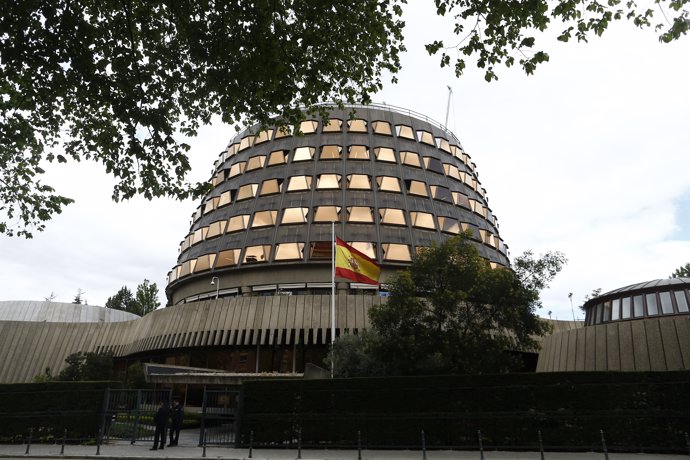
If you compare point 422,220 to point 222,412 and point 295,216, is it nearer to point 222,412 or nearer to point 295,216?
point 295,216

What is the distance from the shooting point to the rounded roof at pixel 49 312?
67250mm

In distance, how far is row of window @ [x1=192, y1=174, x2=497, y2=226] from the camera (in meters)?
47.2

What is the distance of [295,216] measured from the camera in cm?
4497

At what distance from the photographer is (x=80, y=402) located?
851 inches

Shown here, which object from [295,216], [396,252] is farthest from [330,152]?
[396,252]

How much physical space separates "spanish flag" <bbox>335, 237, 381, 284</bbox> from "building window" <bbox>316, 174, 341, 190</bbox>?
18.2 metres

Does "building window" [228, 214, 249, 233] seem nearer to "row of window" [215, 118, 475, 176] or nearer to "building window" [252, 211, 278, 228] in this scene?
→ "building window" [252, 211, 278, 228]

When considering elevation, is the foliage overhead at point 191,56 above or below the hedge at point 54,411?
above

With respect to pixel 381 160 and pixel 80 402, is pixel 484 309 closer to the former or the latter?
pixel 80 402

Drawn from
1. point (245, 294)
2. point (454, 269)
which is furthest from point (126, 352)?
point (454, 269)

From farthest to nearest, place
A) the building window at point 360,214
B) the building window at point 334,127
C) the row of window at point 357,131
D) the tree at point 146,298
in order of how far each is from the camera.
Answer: the tree at point 146,298 < the row of window at point 357,131 < the building window at point 334,127 < the building window at point 360,214

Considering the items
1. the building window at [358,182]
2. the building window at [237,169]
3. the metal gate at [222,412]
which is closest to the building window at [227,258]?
the building window at [237,169]

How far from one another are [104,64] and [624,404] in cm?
2239

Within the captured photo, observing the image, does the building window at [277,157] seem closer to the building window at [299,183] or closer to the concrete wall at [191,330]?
the building window at [299,183]
